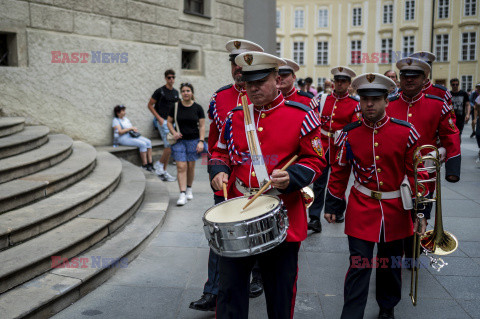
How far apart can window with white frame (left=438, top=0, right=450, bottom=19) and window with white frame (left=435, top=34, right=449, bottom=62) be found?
2.05 m

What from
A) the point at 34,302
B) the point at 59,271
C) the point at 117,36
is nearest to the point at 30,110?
the point at 117,36

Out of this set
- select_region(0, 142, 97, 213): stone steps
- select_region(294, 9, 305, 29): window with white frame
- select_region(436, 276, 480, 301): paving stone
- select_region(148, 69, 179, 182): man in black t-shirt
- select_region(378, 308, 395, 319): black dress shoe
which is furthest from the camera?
select_region(294, 9, 305, 29): window with white frame

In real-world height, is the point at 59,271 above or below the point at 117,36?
below

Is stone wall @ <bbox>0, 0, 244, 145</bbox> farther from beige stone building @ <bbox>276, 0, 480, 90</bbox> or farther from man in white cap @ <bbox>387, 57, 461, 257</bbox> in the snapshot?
beige stone building @ <bbox>276, 0, 480, 90</bbox>

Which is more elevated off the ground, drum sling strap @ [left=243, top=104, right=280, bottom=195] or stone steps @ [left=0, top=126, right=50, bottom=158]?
drum sling strap @ [left=243, top=104, right=280, bottom=195]

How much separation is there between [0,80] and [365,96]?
22.9ft

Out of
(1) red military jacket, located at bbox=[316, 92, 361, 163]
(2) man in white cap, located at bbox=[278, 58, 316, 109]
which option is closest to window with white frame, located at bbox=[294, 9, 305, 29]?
(1) red military jacket, located at bbox=[316, 92, 361, 163]

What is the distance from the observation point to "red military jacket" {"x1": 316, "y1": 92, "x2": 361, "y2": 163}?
6.70 metres

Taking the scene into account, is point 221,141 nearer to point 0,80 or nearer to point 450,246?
point 450,246

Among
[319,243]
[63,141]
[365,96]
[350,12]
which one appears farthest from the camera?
[350,12]

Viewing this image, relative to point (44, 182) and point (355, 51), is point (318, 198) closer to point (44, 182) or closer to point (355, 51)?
point (44, 182)

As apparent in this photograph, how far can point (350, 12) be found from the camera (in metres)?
49.2

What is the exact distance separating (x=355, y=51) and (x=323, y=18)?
4.81 meters

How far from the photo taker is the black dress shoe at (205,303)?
416 cm
